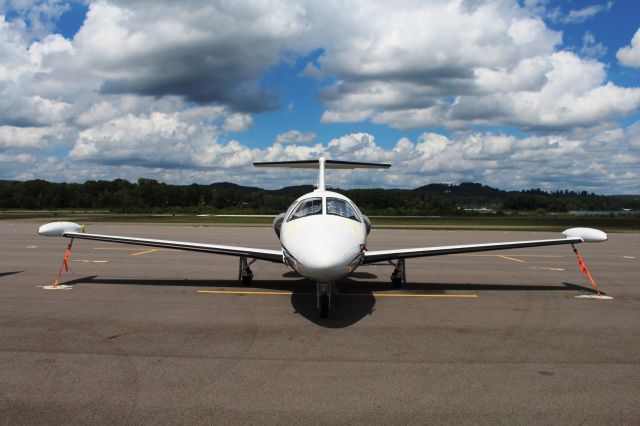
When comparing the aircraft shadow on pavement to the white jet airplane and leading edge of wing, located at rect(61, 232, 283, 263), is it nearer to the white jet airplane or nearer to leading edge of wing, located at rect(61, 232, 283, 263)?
the white jet airplane

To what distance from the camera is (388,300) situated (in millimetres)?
10578

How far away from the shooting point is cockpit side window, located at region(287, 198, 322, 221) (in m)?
9.88

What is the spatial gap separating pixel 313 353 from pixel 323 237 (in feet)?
7.96

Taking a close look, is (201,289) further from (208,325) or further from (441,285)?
(441,285)

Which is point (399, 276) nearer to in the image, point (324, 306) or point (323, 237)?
point (324, 306)

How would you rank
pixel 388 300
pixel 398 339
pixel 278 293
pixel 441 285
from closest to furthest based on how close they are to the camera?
1. pixel 398 339
2. pixel 388 300
3. pixel 278 293
4. pixel 441 285

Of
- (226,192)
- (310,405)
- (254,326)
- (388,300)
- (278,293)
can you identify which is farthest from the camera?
(226,192)

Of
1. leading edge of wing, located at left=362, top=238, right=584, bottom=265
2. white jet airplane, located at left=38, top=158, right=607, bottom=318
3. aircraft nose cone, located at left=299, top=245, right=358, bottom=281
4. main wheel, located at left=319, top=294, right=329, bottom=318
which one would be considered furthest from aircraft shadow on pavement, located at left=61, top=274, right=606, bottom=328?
aircraft nose cone, located at left=299, top=245, right=358, bottom=281

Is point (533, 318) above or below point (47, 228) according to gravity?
below

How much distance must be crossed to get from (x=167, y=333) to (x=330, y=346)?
114 inches

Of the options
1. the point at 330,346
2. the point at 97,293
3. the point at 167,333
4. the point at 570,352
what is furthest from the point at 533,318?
the point at 97,293

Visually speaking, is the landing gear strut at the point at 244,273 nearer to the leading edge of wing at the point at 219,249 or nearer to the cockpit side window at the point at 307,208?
the leading edge of wing at the point at 219,249

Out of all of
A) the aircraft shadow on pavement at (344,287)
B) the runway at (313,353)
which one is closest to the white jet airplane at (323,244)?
the aircraft shadow on pavement at (344,287)

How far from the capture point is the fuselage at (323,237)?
25.5 ft
